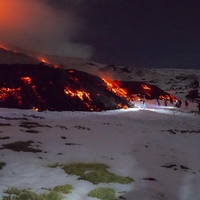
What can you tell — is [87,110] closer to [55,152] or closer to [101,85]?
[101,85]

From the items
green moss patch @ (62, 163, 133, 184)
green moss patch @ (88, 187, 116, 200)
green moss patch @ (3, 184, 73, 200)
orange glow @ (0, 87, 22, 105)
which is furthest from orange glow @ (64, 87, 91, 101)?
green moss patch @ (3, 184, 73, 200)

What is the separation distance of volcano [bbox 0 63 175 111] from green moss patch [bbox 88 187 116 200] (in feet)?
81.2

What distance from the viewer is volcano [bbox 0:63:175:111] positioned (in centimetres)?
3312

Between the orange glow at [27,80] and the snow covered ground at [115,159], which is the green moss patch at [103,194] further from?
the orange glow at [27,80]

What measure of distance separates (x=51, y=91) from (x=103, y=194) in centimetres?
2928

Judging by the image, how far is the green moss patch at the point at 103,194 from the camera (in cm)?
767

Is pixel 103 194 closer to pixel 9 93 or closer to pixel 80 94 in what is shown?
pixel 9 93

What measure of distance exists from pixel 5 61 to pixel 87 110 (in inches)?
782

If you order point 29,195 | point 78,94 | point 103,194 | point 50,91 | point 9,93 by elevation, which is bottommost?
point 103,194

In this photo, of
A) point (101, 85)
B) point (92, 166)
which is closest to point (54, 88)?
point (101, 85)

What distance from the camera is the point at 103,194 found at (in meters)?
7.78

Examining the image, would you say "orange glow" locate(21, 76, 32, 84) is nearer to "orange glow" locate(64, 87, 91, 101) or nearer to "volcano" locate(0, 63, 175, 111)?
"volcano" locate(0, 63, 175, 111)

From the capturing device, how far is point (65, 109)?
33125mm

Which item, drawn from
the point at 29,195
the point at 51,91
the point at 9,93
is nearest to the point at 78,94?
the point at 51,91
